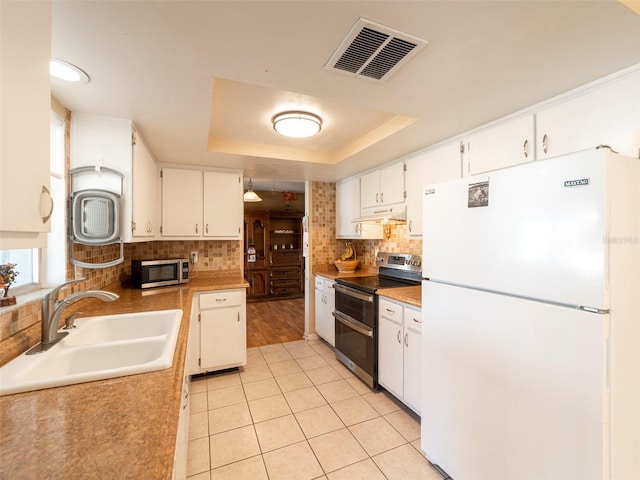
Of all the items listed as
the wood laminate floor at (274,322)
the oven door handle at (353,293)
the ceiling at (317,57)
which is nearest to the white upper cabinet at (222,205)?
the ceiling at (317,57)

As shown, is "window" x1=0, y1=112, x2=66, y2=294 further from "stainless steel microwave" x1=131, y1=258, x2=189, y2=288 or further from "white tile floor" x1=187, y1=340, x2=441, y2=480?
"white tile floor" x1=187, y1=340, x2=441, y2=480

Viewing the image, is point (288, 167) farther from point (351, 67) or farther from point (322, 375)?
point (322, 375)

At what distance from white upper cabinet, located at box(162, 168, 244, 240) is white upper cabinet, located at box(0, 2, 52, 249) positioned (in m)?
2.16

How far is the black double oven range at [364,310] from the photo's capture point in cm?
243

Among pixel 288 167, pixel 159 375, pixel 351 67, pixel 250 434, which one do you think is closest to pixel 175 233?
pixel 288 167

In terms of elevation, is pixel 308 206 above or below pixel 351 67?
below

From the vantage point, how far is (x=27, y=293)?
56.4 inches

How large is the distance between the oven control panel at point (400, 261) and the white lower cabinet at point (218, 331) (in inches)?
62.7

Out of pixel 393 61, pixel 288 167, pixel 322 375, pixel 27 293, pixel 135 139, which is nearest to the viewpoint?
pixel 393 61

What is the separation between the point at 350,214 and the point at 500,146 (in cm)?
185

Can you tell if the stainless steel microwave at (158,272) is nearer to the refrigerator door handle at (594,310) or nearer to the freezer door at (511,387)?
the freezer door at (511,387)

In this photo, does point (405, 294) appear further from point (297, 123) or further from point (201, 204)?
point (201, 204)

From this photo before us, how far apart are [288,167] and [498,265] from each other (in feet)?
7.58

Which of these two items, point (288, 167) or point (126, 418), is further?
point (288, 167)
